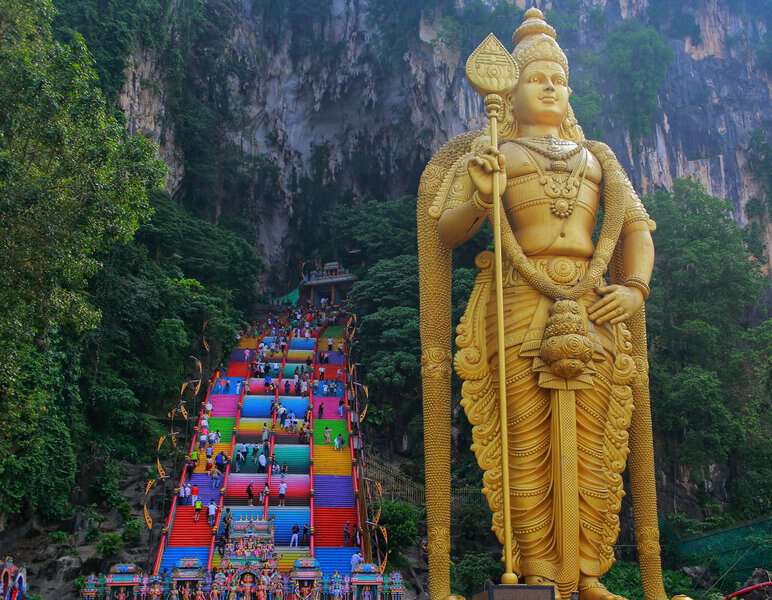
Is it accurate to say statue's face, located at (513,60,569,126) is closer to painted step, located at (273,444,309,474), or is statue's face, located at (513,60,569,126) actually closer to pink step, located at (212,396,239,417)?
painted step, located at (273,444,309,474)

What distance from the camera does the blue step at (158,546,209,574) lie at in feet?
37.9

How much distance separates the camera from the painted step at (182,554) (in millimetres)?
11555

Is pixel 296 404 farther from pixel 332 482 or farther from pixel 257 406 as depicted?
pixel 332 482

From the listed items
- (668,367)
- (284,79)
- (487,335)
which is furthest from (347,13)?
(487,335)

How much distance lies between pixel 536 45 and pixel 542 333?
7.78ft

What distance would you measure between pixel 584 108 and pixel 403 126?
6149mm

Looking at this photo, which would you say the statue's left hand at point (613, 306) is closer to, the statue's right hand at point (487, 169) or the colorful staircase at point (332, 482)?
the statue's right hand at point (487, 169)

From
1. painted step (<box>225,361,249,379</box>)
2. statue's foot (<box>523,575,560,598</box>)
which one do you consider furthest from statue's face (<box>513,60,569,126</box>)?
painted step (<box>225,361,249,379</box>)

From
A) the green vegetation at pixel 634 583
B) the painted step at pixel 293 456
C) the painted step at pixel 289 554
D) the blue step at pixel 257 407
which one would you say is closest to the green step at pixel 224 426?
the blue step at pixel 257 407

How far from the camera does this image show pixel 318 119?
105 ft

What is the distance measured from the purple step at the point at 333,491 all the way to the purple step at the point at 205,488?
5.25 feet

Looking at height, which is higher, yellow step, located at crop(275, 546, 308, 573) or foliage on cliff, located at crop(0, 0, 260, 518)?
foliage on cliff, located at crop(0, 0, 260, 518)

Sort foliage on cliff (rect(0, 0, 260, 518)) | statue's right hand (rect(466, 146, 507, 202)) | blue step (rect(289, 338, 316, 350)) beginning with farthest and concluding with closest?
blue step (rect(289, 338, 316, 350))
foliage on cliff (rect(0, 0, 260, 518))
statue's right hand (rect(466, 146, 507, 202))

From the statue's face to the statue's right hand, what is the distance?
3.68ft
